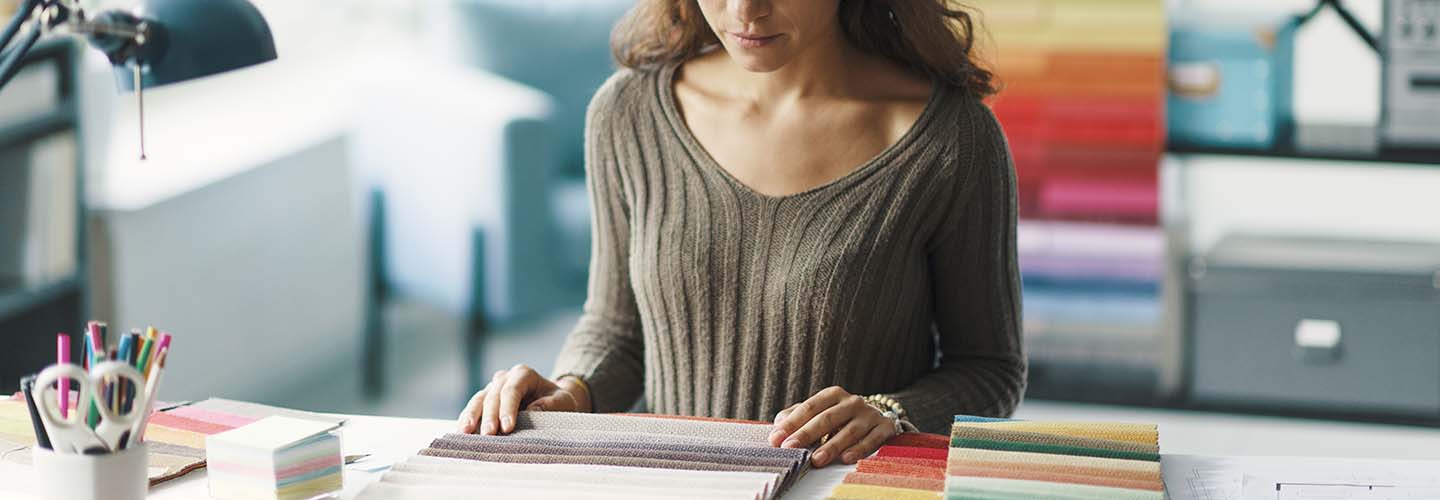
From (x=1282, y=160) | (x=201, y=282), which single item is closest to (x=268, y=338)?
(x=201, y=282)

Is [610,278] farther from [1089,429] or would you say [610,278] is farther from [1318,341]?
[1318,341]

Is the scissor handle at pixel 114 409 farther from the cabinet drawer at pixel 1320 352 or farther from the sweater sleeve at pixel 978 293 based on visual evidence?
the cabinet drawer at pixel 1320 352

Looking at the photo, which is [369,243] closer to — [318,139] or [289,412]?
[318,139]

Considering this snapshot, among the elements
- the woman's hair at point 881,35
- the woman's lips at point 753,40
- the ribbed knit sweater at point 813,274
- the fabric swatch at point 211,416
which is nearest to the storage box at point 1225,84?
the woman's hair at point 881,35

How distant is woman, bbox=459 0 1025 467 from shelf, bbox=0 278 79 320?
65.1 inches

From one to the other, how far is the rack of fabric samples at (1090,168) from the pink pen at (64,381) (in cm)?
225

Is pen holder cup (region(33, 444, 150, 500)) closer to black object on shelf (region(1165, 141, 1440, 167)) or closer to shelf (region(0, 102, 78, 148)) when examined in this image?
shelf (region(0, 102, 78, 148))

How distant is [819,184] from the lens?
5.85 feet

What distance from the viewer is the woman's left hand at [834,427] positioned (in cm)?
149

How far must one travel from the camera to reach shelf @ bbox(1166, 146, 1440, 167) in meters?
3.26

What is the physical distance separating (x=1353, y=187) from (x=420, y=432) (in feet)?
8.25

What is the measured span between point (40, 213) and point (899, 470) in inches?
88.8

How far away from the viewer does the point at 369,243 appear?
3775 mm

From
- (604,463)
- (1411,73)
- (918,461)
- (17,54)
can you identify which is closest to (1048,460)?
(918,461)
